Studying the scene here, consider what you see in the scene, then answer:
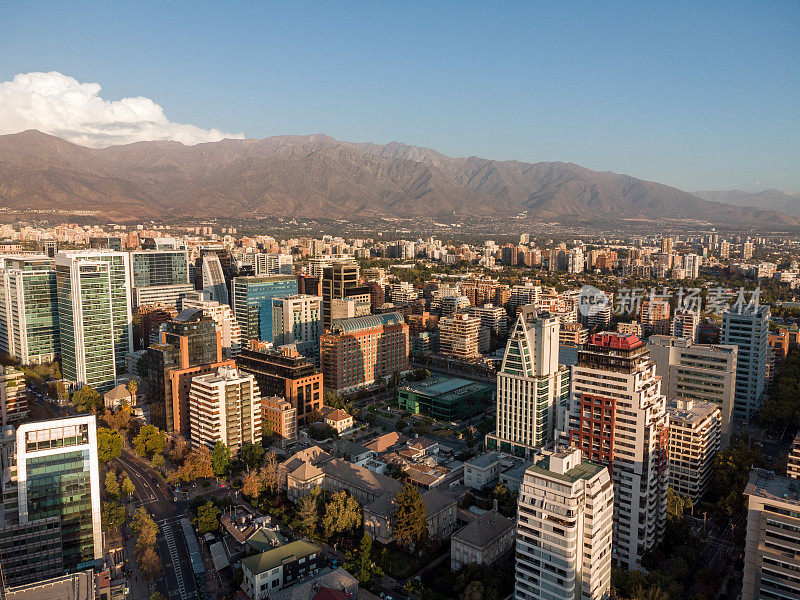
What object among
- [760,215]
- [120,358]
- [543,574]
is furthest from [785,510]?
[760,215]

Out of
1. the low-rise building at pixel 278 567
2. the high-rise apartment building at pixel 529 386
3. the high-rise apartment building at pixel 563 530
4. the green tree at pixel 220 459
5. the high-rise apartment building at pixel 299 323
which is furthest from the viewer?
the high-rise apartment building at pixel 299 323

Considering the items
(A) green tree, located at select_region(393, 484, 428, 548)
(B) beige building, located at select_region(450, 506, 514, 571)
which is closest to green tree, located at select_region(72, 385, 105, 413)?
(A) green tree, located at select_region(393, 484, 428, 548)

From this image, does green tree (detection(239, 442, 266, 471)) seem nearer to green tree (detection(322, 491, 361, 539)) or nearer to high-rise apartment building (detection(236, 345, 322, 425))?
high-rise apartment building (detection(236, 345, 322, 425))

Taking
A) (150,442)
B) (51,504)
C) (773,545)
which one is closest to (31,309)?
(150,442)

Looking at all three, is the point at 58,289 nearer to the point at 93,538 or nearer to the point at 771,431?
the point at 93,538

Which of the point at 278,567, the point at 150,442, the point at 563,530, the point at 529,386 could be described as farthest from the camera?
the point at 529,386

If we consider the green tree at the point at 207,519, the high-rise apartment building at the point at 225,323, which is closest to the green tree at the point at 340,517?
the green tree at the point at 207,519

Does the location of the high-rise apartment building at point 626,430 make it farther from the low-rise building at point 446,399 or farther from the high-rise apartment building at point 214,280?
the high-rise apartment building at point 214,280

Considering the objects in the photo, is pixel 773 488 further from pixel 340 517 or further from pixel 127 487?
pixel 127 487
